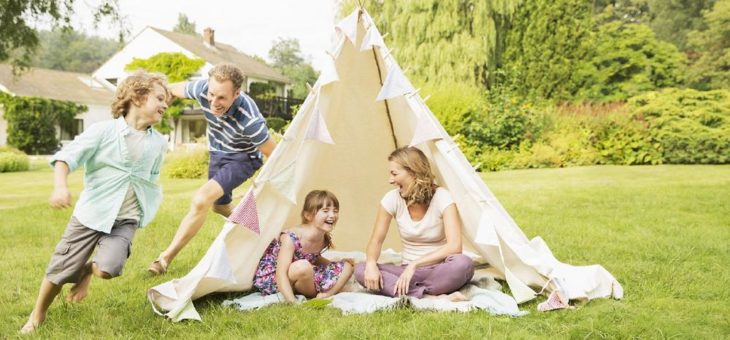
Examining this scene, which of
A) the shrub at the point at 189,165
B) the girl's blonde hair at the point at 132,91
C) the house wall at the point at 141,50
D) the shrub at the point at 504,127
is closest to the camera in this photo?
the girl's blonde hair at the point at 132,91

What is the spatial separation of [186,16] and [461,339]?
63.3m

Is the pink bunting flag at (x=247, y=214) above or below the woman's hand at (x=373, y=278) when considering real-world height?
above

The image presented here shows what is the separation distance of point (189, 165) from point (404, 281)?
1277 centimetres

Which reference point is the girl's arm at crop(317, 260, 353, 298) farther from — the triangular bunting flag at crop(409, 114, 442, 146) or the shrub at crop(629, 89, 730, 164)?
the shrub at crop(629, 89, 730, 164)

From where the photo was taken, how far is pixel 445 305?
3691 millimetres

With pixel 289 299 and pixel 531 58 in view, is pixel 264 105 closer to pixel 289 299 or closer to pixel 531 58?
pixel 531 58

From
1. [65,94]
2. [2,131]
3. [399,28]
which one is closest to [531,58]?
[399,28]

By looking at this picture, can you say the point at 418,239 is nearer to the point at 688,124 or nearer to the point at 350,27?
the point at 350,27

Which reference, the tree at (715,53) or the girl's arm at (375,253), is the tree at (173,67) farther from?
the girl's arm at (375,253)

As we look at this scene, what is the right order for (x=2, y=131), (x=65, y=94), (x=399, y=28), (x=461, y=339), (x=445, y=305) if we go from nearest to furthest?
1. (x=461, y=339)
2. (x=445, y=305)
3. (x=399, y=28)
4. (x=2, y=131)
5. (x=65, y=94)

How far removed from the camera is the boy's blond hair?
12.9 ft

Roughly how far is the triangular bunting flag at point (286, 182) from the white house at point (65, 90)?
1114 inches

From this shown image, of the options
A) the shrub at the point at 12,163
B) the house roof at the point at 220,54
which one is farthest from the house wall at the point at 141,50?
the shrub at the point at 12,163

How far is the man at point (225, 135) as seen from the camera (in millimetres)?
3973
